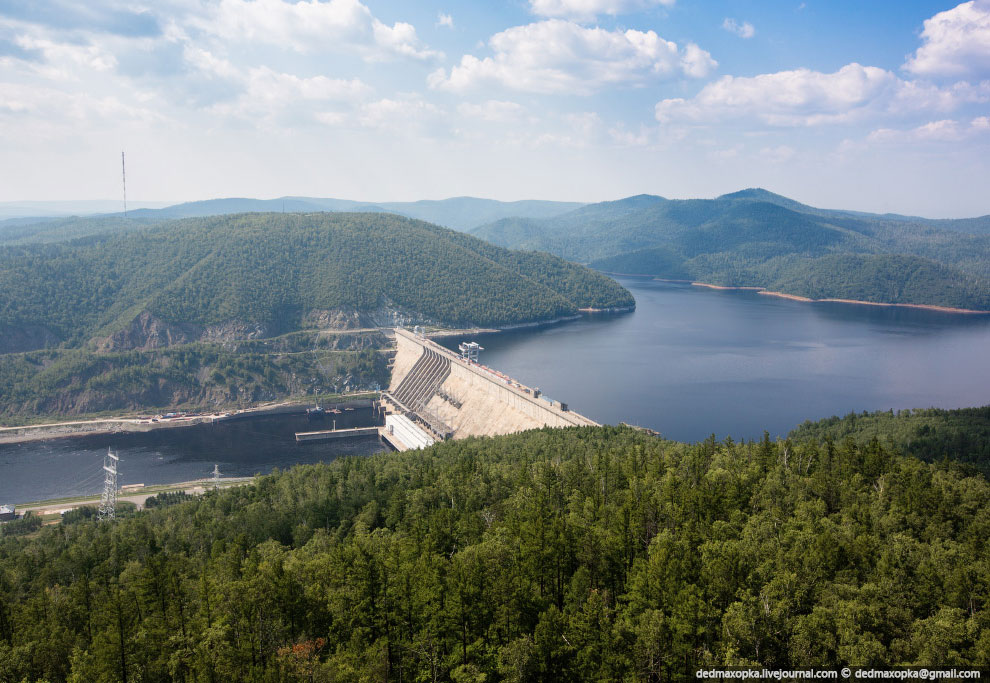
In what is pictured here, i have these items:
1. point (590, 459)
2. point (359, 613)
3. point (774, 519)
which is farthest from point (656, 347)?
point (359, 613)

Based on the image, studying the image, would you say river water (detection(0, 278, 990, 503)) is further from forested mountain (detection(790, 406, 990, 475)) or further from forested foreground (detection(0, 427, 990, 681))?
forested foreground (detection(0, 427, 990, 681))

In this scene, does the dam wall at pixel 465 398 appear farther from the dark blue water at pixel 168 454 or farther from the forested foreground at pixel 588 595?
the forested foreground at pixel 588 595

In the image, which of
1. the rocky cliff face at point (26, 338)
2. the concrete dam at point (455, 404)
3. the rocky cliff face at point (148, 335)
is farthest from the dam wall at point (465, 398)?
the rocky cliff face at point (26, 338)

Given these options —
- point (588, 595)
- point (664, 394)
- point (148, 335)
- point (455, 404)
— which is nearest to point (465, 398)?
A: point (455, 404)

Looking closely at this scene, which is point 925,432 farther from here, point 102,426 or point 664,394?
point 102,426

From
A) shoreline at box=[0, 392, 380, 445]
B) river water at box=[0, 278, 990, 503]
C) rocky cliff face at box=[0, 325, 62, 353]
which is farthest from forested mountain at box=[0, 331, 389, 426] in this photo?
rocky cliff face at box=[0, 325, 62, 353]
